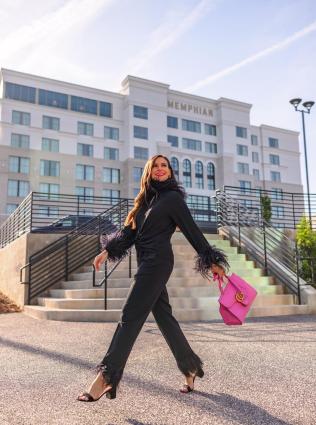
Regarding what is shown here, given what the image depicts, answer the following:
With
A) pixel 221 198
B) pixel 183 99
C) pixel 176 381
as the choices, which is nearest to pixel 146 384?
pixel 176 381

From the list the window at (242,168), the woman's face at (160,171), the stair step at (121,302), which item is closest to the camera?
the woman's face at (160,171)

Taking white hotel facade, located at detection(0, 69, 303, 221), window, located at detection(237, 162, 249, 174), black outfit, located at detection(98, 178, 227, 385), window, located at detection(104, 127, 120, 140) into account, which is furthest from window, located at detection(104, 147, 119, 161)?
black outfit, located at detection(98, 178, 227, 385)

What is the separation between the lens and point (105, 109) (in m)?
56.4

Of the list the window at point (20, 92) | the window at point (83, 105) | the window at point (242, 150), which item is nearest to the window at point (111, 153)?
the window at point (83, 105)

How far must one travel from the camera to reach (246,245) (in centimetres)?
1123

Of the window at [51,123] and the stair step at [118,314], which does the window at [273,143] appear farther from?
the stair step at [118,314]

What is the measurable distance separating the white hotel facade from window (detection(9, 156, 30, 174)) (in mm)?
119

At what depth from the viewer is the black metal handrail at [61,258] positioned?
33.1ft

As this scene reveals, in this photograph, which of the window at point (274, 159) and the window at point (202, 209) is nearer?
the window at point (202, 209)

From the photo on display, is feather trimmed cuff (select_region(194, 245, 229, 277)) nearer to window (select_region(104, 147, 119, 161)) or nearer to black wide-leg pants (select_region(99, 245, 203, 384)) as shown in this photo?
black wide-leg pants (select_region(99, 245, 203, 384))

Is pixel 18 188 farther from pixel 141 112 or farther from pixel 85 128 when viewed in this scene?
pixel 141 112

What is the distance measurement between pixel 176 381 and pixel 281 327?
12.1 ft

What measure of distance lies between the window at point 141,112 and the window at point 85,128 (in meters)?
6.55

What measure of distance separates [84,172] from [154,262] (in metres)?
52.1
